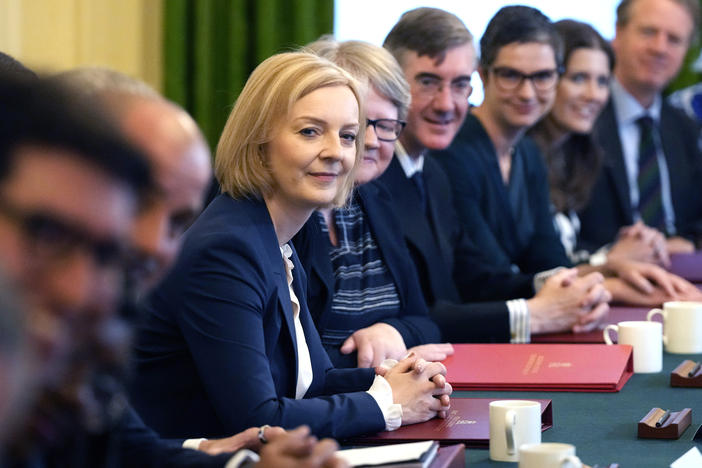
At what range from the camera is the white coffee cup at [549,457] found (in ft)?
4.50

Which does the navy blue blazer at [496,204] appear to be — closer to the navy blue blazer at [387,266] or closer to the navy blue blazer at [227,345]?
the navy blue blazer at [387,266]

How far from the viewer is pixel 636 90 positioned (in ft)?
15.4

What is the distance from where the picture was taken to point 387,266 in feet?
8.77

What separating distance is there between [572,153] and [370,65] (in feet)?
5.87

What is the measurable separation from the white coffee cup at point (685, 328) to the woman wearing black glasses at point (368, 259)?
1.83ft

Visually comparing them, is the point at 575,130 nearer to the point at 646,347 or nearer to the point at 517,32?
the point at 517,32

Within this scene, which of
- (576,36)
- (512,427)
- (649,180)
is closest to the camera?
(512,427)

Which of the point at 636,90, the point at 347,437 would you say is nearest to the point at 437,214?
the point at 347,437

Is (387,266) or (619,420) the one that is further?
(387,266)

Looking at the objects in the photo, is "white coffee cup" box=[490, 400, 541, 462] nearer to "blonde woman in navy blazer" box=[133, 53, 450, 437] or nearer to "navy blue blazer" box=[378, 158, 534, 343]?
"blonde woman in navy blazer" box=[133, 53, 450, 437]

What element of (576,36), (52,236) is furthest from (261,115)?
(576,36)

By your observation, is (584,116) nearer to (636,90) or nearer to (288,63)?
(636,90)

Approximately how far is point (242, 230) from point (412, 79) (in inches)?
54.6

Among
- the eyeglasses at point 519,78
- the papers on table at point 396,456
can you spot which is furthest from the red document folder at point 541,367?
the eyeglasses at point 519,78
